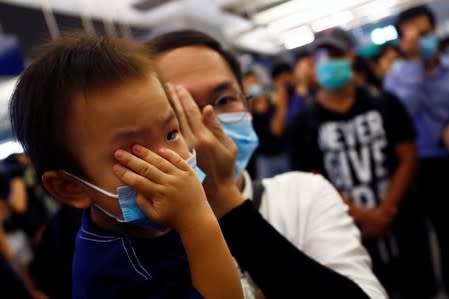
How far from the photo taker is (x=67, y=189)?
30.4 inches

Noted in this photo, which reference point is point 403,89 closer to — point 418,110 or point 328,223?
point 418,110

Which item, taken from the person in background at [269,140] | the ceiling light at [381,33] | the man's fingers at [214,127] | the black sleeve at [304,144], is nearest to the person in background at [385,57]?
the person in background at [269,140]

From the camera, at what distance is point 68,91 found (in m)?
0.70

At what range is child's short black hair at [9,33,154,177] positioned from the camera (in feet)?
2.30

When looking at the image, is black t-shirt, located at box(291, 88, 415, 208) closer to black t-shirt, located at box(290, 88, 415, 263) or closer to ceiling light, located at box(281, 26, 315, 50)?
black t-shirt, located at box(290, 88, 415, 263)

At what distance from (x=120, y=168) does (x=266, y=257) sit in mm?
342

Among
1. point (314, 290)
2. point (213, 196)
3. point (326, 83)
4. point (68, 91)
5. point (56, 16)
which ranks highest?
point (56, 16)

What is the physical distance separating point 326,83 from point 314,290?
1.64 m

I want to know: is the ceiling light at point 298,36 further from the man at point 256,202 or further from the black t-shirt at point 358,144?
the black t-shirt at point 358,144

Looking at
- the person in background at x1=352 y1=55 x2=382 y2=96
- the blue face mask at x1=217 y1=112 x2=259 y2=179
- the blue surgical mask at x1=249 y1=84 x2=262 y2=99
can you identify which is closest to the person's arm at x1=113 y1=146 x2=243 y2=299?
the blue face mask at x1=217 y1=112 x2=259 y2=179

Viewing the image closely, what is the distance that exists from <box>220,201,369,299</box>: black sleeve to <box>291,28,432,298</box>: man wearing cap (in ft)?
4.20

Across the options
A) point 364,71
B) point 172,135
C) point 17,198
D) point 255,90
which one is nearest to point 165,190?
point 172,135

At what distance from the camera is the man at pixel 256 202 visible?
780 mm

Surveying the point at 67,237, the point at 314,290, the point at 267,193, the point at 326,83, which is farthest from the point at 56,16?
the point at 314,290
